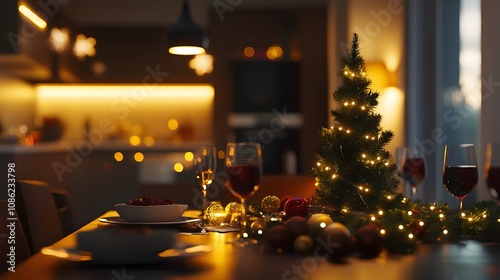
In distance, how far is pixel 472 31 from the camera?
4.13 m

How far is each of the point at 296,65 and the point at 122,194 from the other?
1.98 m

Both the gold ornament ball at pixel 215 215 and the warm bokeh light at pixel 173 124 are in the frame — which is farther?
the warm bokeh light at pixel 173 124

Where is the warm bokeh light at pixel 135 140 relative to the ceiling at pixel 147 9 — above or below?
below

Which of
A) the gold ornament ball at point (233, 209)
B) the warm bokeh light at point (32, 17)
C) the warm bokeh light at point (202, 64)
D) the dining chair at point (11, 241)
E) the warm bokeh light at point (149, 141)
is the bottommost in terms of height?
the dining chair at point (11, 241)

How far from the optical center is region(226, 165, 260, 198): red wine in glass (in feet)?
4.75

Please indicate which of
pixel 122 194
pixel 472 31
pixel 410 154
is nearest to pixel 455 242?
pixel 410 154

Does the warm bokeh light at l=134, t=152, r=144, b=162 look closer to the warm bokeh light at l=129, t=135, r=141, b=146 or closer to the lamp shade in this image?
the warm bokeh light at l=129, t=135, r=141, b=146

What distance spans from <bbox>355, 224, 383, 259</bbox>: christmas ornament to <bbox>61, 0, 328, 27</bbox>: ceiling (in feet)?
18.1

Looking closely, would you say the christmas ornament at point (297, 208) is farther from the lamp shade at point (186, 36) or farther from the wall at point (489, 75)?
the wall at point (489, 75)

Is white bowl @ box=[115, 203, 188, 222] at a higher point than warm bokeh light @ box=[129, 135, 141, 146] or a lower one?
lower

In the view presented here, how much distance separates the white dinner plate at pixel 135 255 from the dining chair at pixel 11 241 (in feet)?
1.61

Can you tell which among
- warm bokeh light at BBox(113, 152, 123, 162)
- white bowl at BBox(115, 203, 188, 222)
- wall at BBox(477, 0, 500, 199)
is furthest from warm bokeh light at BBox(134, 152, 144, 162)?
white bowl at BBox(115, 203, 188, 222)

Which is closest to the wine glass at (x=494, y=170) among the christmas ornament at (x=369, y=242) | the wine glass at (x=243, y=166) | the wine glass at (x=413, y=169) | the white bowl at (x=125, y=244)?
the christmas ornament at (x=369, y=242)

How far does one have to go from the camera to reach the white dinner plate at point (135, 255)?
3.23 feet
